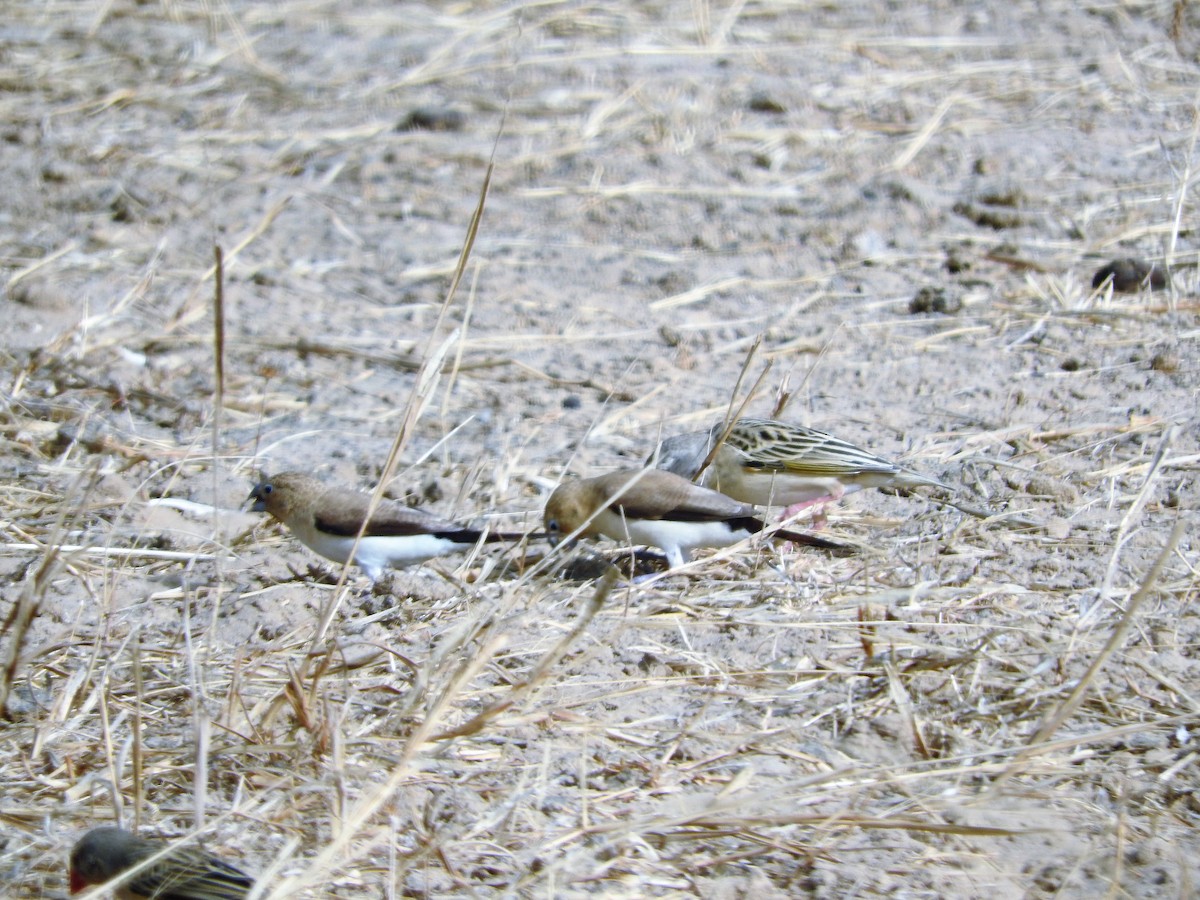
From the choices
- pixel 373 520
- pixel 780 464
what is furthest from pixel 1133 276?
pixel 373 520

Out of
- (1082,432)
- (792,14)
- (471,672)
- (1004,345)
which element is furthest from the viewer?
(792,14)

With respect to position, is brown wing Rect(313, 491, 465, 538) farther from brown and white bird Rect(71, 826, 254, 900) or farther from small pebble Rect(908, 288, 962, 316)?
small pebble Rect(908, 288, 962, 316)

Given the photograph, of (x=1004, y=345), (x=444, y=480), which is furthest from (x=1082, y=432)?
(x=444, y=480)

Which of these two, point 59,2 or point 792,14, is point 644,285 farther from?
point 59,2

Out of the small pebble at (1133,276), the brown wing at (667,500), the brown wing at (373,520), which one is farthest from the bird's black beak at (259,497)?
the small pebble at (1133,276)

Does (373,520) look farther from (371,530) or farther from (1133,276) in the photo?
(1133,276)

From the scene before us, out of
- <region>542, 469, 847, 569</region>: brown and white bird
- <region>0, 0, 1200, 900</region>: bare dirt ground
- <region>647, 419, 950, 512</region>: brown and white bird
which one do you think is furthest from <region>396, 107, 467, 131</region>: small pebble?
<region>542, 469, 847, 569</region>: brown and white bird
